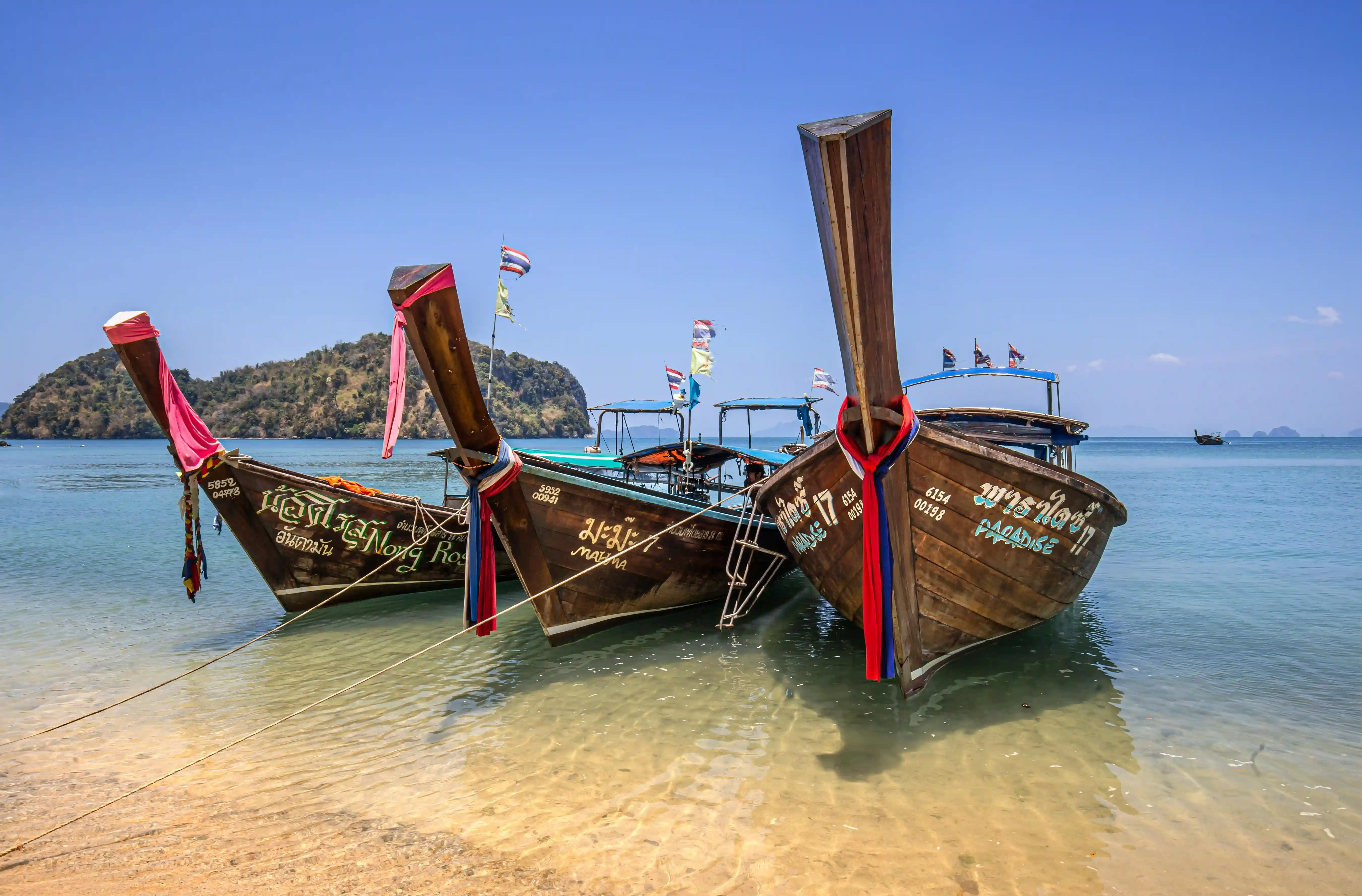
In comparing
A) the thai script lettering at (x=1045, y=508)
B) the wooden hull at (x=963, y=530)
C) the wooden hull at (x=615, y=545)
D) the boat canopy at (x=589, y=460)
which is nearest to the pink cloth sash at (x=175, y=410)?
the wooden hull at (x=615, y=545)

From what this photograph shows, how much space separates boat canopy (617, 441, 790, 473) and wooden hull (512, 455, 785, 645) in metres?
2.06

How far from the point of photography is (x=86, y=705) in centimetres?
689

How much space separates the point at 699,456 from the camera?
13023mm

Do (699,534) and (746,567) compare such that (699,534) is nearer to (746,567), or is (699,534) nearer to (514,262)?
(746,567)

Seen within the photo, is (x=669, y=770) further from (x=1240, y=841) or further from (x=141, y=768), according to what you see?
(x=141, y=768)

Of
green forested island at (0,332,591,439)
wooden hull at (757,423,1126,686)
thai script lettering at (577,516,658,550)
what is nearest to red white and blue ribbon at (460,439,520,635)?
thai script lettering at (577,516,658,550)

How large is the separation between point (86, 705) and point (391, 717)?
10.2 feet

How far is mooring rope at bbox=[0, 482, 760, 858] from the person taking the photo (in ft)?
14.6

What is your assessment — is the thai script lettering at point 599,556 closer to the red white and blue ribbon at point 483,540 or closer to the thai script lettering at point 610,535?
the thai script lettering at point 610,535

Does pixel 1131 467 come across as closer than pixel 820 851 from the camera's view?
No

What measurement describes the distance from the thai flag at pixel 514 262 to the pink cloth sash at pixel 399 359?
631 cm

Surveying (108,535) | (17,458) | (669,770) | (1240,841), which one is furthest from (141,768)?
(17,458)

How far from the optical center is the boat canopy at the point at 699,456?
1201cm

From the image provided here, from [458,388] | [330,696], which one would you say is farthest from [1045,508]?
[330,696]
